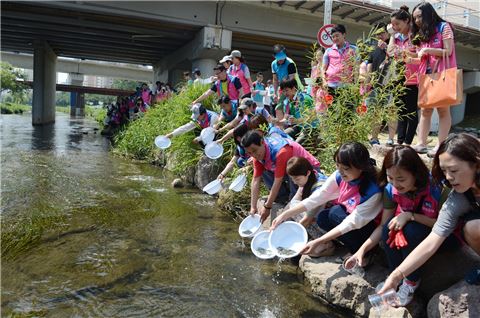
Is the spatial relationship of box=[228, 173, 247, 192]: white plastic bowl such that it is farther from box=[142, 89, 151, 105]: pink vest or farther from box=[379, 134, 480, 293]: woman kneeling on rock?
box=[142, 89, 151, 105]: pink vest

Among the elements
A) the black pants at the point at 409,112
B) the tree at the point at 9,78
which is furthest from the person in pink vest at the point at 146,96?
the tree at the point at 9,78

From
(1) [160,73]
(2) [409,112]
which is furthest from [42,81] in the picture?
(2) [409,112]

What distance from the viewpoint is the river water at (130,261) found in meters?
2.56

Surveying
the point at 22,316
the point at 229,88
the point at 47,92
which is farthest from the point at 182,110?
the point at 47,92

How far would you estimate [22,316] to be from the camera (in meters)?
2.35

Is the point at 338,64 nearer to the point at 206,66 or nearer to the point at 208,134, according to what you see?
the point at 208,134

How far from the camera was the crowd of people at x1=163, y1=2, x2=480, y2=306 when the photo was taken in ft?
6.84

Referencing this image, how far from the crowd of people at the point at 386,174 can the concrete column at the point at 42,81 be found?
15.5m

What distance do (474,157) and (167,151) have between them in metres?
6.08

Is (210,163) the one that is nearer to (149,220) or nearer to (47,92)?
(149,220)

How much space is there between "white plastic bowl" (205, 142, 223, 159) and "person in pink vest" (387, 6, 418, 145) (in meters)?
2.08

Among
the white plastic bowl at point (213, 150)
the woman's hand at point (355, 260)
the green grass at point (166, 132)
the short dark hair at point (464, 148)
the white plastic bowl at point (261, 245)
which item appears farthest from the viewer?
the green grass at point (166, 132)

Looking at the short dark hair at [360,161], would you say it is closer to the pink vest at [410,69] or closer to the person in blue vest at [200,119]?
the pink vest at [410,69]


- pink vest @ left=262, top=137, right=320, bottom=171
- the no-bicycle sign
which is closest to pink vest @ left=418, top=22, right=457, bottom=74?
pink vest @ left=262, top=137, right=320, bottom=171
